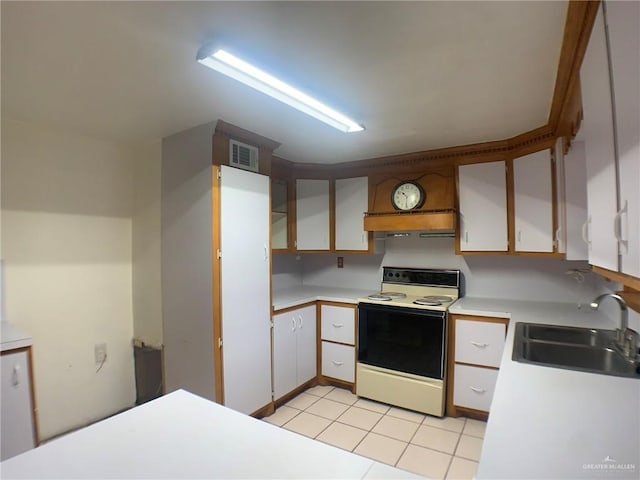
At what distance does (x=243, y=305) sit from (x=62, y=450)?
158 centimetres

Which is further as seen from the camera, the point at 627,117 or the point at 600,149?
the point at 600,149

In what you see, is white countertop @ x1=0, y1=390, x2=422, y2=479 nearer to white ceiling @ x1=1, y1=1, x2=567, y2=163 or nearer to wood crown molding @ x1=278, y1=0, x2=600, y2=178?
white ceiling @ x1=1, y1=1, x2=567, y2=163

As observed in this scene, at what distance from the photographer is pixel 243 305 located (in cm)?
243

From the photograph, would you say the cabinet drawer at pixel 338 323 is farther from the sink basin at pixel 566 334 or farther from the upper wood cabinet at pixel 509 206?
the sink basin at pixel 566 334

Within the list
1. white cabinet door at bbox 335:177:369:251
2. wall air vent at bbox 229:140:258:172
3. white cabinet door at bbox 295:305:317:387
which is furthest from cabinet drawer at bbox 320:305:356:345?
wall air vent at bbox 229:140:258:172

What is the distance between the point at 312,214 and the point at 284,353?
1.42 metres

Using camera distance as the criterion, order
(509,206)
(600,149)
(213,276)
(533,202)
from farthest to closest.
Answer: (509,206) → (533,202) → (213,276) → (600,149)

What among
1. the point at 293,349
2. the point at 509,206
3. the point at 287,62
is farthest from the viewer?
the point at 293,349

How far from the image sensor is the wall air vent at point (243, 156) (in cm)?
235

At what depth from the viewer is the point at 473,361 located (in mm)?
2586

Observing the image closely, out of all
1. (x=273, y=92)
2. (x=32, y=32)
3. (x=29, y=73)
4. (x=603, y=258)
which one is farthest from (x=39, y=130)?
(x=603, y=258)

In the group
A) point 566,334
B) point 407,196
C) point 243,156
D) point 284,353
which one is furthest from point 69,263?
point 566,334

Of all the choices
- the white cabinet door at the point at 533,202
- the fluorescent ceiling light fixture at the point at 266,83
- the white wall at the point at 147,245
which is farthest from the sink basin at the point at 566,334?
the white wall at the point at 147,245

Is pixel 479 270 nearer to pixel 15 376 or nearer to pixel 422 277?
pixel 422 277
